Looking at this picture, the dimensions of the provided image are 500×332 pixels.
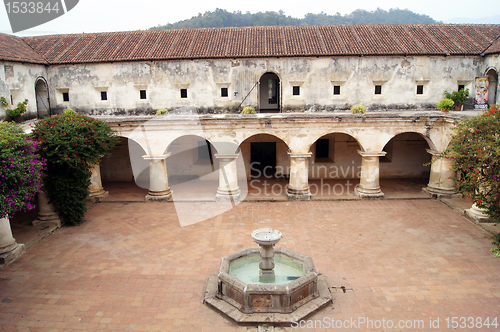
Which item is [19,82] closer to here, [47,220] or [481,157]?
[47,220]

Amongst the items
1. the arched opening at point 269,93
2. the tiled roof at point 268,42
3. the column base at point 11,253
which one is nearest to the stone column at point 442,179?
the tiled roof at point 268,42

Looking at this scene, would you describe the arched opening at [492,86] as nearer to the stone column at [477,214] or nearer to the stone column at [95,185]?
the stone column at [477,214]

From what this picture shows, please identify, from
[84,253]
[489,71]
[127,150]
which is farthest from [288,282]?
[489,71]

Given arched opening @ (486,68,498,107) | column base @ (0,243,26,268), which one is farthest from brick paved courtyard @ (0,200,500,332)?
arched opening @ (486,68,498,107)

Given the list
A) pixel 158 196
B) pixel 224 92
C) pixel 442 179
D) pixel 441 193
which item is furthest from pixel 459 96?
pixel 158 196

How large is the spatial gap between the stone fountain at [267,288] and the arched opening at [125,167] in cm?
1198

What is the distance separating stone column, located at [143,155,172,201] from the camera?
1712 cm

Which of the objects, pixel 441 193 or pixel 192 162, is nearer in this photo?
pixel 441 193

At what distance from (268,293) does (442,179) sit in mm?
12596

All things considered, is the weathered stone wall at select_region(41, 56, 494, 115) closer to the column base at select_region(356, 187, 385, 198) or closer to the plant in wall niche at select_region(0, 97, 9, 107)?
the plant in wall niche at select_region(0, 97, 9, 107)

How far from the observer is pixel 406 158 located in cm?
2125

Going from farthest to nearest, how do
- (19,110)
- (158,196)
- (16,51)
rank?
(16,51), (19,110), (158,196)

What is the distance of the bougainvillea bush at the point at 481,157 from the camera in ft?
31.8

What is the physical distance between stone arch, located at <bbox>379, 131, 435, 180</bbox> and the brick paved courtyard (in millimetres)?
5276
